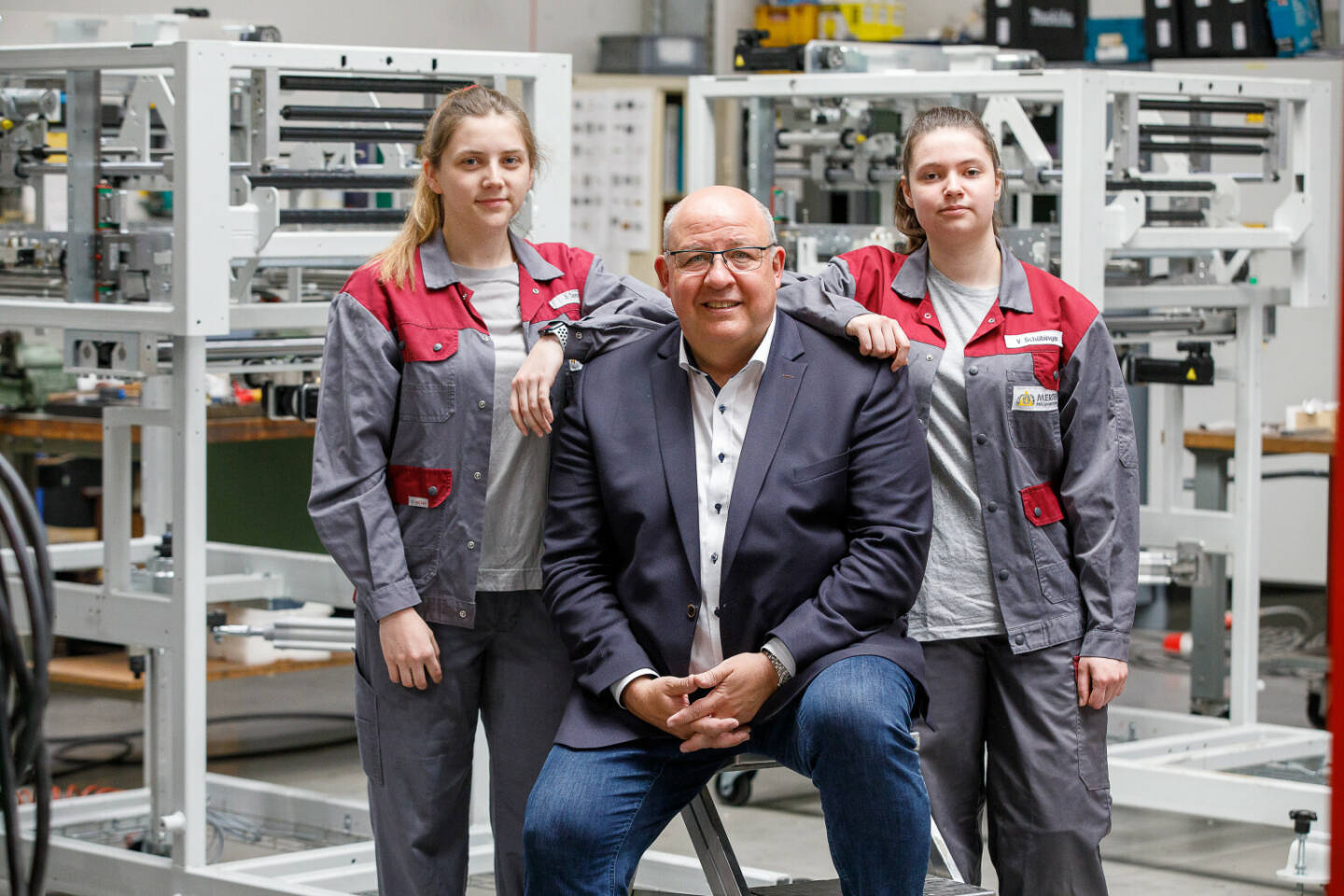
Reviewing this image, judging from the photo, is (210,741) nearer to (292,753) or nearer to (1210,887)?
(292,753)

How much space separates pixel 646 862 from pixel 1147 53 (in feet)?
16.8

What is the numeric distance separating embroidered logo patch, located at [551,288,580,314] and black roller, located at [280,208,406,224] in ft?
3.54

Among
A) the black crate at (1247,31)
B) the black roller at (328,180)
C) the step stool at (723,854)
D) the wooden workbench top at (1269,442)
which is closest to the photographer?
the step stool at (723,854)

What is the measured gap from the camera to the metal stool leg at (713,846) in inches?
104

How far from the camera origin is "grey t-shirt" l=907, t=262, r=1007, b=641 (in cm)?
263

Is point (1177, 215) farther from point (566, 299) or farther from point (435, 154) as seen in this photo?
point (435, 154)

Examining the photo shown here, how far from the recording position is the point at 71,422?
529cm

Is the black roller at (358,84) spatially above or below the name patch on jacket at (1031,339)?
above

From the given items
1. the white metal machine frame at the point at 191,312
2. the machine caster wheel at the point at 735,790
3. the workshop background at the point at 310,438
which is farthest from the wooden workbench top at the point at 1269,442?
the white metal machine frame at the point at 191,312

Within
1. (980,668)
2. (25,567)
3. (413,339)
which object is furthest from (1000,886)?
(25,567)

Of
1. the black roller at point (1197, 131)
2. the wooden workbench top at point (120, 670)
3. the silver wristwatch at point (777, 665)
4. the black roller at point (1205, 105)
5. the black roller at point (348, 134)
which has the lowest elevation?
the wooden workbench top at point (120, 670)

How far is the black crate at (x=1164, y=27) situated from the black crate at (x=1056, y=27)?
0.90 ft

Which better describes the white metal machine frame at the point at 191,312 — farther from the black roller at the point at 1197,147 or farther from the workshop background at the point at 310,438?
the black roller at the point at 1197,147

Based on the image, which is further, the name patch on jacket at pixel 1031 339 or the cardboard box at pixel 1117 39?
the cardboard box at pixel 1117 39
